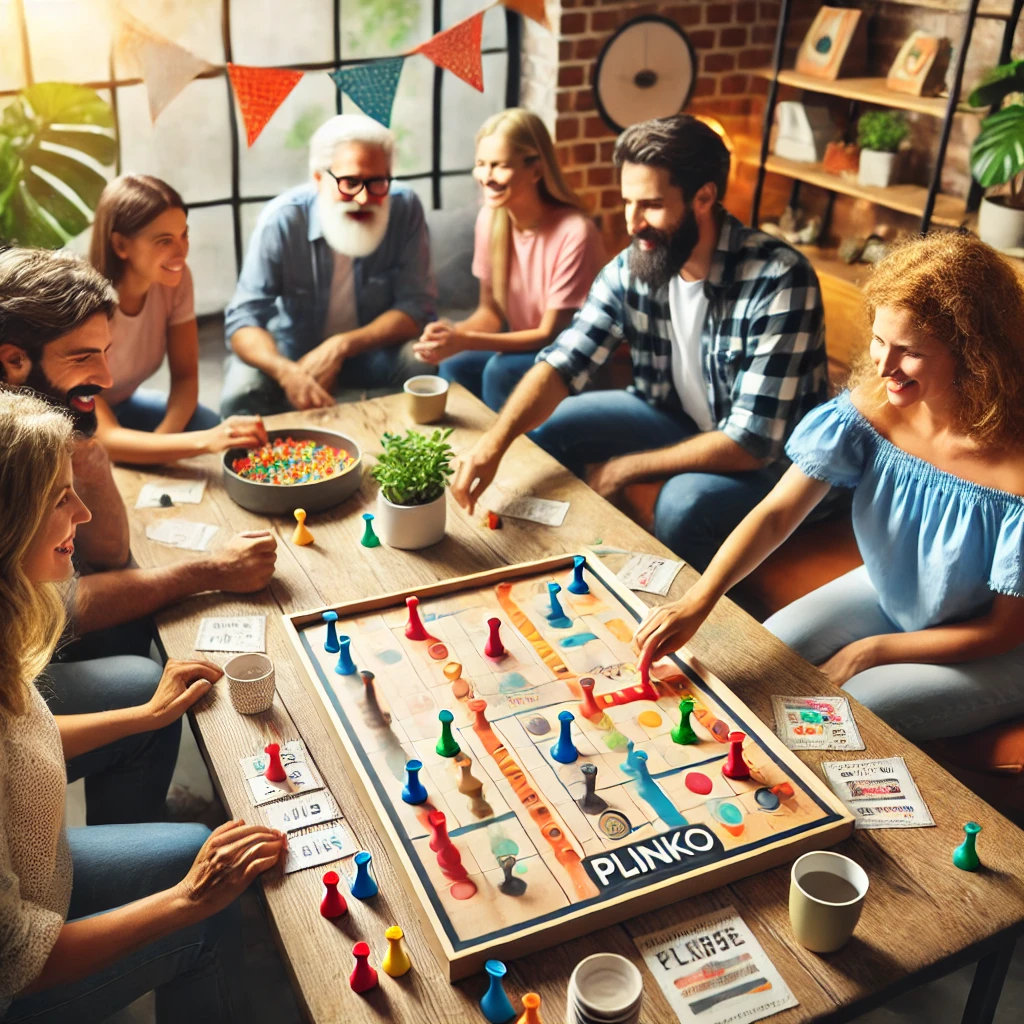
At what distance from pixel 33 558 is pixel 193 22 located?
3.00 metres

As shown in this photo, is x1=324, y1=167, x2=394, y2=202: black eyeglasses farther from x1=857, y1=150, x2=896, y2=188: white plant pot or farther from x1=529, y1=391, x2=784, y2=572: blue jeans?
x1=857, y1=150, x2=896, y2=188: white plant pot

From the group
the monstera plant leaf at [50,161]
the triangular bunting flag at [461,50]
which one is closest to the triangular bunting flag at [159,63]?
the monstera plant leaf at [50,161]

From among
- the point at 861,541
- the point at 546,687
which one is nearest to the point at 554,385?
the point at 861,541

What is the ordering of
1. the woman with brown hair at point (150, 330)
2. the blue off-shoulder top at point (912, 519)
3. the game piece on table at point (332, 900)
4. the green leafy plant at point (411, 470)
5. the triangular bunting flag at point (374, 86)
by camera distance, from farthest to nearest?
the triangular bunting flag at point (374, 86), the woman with brown hair at point (150, 330), the green leafy plant at point (411, 470), the blue off-shoulder top at point (912, 519), the game piece on table at point (332, 900)

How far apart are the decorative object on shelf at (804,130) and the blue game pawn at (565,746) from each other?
11.5ft

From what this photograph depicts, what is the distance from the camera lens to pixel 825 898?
4.60 feet

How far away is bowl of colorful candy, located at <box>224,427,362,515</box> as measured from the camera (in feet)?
7.79

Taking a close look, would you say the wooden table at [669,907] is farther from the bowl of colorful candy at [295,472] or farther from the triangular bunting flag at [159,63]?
the triangular bunting flag at [159,63]

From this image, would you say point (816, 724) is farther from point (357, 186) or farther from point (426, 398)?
point (357, 186)

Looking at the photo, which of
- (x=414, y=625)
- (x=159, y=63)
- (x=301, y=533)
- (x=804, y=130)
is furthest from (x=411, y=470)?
(x=804, y=130)

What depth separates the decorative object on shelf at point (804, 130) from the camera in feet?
14.4

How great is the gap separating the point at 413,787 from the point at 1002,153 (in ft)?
9.45

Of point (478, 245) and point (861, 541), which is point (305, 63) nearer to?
point (478, 245)

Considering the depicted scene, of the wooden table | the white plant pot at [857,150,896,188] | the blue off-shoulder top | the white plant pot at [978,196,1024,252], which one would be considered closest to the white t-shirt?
the blue off-shoulder top
